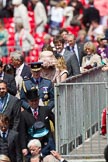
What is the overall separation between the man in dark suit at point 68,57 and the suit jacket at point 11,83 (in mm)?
1160

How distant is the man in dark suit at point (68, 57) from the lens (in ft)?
69.6

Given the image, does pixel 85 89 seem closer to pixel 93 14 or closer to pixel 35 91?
pixel 35 91

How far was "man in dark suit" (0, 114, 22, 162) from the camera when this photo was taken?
→ 17.8 m

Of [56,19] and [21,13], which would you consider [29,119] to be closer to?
[21,13]

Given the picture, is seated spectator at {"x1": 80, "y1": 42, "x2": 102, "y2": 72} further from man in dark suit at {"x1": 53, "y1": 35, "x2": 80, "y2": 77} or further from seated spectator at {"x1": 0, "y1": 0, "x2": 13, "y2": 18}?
seated spectator at {"x1": 0, "y1": 0, "x2": 13, "y2": 18}

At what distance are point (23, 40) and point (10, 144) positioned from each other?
14.2 m

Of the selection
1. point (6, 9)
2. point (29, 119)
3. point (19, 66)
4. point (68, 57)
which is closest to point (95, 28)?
point (6, 9)

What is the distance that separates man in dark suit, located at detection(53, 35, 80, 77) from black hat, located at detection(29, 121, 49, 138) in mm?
2924

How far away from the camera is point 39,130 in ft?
59.3

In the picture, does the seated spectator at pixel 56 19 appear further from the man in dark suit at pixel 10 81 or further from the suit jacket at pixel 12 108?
the suit jacket at pixel 12 108

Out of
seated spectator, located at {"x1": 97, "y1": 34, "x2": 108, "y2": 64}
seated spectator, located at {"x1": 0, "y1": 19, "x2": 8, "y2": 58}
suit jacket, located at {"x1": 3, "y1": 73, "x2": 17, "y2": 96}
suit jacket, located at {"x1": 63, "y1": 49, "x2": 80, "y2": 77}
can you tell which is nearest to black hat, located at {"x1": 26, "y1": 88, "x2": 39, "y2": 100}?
suit jacket, located at {"x1": 3, "y1": 73, "x2": 17, "y2": 96}

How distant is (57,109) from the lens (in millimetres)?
17859

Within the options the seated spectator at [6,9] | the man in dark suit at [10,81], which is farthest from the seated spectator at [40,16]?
the man in dark suit at [10,81]

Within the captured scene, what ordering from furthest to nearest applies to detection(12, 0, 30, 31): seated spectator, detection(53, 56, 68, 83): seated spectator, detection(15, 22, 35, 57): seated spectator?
1. detection(12, 0, 30, 31): seated spectator
2. detection(15, 22, 35, 57): seated spectator
3. detection(53, 56, 68, 83): seated spectator
